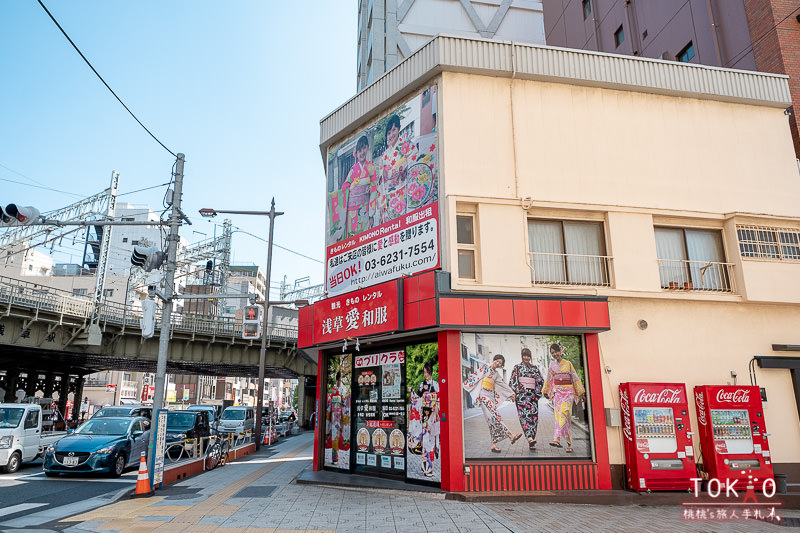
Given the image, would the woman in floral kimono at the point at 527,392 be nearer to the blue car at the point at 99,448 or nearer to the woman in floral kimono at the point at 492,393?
the woman in floral kimono at the point at 492,393

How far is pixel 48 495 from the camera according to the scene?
1177 cm

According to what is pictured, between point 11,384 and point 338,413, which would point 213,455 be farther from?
point 11,384

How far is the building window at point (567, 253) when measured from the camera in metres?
13.4

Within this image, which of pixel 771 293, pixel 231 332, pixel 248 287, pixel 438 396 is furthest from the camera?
pixel 248 287

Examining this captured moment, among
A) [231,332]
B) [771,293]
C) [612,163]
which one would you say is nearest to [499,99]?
[612,163]

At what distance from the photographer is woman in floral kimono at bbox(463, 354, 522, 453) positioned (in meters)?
11.8

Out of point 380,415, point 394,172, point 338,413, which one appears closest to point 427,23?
point 394,172

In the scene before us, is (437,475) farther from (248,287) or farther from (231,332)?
(248,287)

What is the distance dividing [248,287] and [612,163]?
303 ft

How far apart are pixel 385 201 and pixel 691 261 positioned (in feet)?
27.9

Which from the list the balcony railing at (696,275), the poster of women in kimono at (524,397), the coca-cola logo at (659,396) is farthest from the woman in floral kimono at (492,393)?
the balcony railing at (696,275)

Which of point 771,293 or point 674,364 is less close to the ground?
point 771,293

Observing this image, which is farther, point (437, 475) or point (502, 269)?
point (502, 269)

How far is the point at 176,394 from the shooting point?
87375 millimetres
